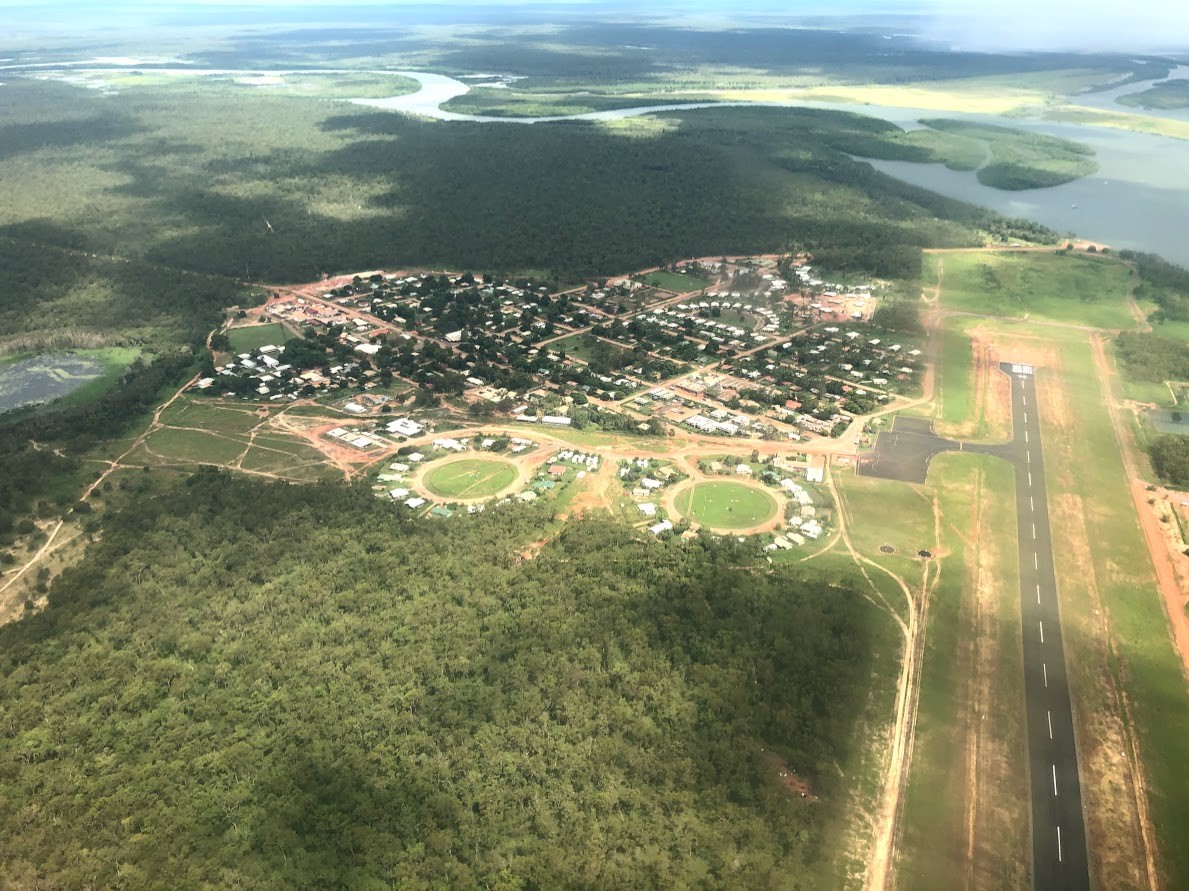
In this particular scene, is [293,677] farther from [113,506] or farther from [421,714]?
[113,506]

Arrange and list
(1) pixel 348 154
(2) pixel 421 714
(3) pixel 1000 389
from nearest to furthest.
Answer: (2) pixel 421 714 → (3) pixel 1000 389 → (1) pixel 348 154

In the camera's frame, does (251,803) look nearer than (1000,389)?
Yes

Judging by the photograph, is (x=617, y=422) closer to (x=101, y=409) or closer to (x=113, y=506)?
(x=113, y=506)

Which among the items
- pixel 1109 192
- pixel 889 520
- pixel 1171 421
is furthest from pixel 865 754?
pixel 1109 192

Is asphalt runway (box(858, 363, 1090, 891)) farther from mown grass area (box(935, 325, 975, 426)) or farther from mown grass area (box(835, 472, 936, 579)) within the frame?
mown grass area (box(935, 325, 975, 426))

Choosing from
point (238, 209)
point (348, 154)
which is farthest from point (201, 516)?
point (348, 154)

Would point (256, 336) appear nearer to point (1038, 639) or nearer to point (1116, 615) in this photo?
point (1038, 639)

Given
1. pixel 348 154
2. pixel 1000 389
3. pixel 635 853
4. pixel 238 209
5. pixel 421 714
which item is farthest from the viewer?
pixel 348 154
